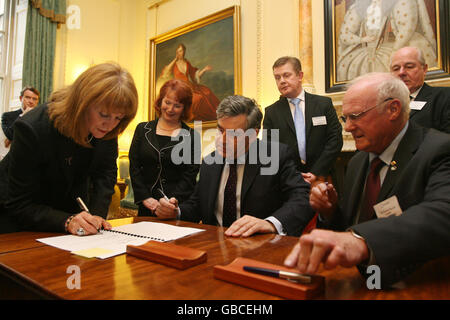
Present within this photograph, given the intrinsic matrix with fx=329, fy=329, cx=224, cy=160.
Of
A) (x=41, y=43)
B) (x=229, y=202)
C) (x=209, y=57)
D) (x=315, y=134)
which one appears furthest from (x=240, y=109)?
(x=41, y=43)

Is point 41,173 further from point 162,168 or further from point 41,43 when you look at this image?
point 41,43

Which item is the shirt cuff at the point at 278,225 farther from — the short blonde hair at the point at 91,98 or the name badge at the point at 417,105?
the name badge at the point at 417,105

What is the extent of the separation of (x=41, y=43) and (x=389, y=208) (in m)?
7.08

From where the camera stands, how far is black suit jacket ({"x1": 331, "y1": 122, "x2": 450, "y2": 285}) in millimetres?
881

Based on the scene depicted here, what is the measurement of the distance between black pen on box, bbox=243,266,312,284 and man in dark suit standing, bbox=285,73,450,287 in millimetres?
27

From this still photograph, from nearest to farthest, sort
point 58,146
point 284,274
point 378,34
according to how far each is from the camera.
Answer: point 284,274 < point 58,146 < point 378,34

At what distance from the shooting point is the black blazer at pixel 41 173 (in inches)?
62.2

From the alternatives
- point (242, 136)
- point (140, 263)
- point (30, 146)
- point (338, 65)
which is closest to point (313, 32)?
point (338, 65)

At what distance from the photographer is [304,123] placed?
3.33 meters

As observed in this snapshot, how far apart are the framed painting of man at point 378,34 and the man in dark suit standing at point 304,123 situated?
58.3 inches

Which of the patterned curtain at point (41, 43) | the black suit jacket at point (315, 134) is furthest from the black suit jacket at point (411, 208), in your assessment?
the patterned curtain at point (41, 43)

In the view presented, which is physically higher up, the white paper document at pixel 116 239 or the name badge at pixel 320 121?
the name badge at pixel 320 121

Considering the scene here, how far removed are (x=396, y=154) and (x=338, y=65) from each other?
11.8ft
